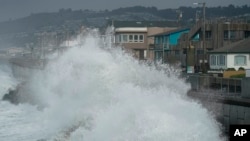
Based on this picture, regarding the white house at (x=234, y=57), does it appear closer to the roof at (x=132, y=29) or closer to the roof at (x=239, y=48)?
the roof at (x=239, y=48)

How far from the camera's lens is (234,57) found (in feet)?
93.2

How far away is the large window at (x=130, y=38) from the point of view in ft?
176

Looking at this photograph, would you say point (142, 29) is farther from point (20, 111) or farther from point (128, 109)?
point (128, 109)

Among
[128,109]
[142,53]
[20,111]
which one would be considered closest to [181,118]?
[128,109]

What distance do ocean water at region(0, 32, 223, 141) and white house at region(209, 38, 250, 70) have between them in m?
5.67

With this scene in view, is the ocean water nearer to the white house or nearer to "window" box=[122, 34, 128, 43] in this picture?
the white house

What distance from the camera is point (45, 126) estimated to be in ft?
70.0

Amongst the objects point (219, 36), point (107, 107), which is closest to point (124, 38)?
point (219, 36)

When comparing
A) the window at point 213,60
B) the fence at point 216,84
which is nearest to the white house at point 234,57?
the window at point 213,60

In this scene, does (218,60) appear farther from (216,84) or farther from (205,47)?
(216,84)

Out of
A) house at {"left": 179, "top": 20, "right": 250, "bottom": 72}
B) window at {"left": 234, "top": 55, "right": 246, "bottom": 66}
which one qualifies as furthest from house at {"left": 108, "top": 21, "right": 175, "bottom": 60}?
window at {"left": 234, "top": 55, "right": 246, "bottom": 66}

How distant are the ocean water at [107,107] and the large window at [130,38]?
80.7 ft

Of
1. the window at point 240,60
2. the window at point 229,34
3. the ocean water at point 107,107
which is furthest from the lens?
the window at point 229,34

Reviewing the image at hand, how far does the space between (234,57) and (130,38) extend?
86.1ft
